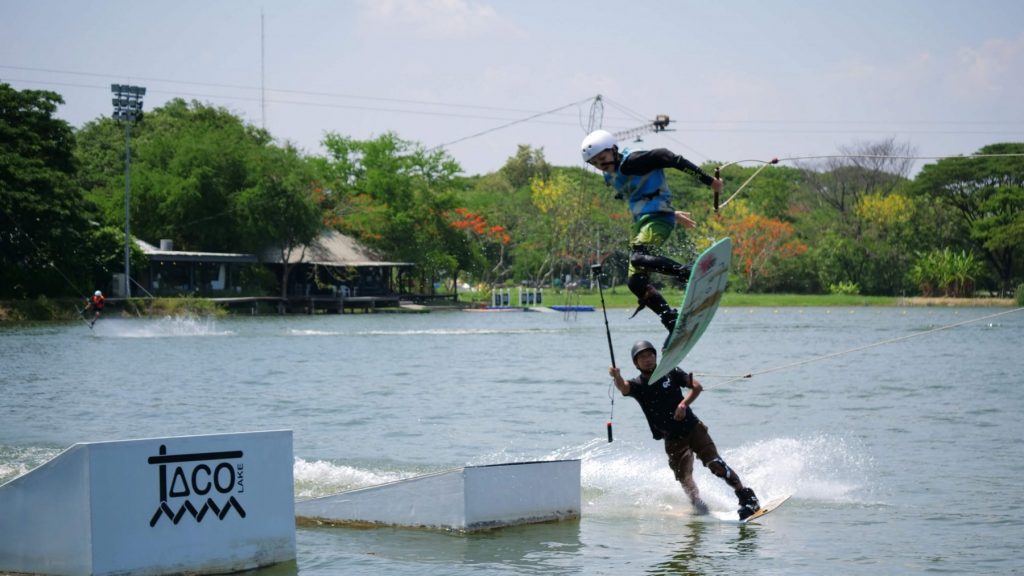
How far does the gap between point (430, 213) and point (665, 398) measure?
253 feet

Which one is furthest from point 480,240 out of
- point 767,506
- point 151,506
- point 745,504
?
point 151,506

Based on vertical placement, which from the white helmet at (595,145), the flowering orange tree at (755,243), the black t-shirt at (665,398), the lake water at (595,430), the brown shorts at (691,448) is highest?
the flowering orange tree at (755,243)

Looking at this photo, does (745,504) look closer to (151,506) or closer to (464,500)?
(464,500)

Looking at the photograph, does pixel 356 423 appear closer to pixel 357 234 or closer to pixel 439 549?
pixel 439 549

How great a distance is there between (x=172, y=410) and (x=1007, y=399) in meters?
18.2

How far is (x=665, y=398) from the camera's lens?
11.3 m

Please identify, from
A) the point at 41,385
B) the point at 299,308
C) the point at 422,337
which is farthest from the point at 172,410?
the point at 299,308

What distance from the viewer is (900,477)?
15227 millimetres

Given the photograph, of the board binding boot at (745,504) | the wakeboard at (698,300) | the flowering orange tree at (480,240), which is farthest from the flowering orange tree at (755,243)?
the wakeboard at (698,300)

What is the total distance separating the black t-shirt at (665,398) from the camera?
1128cm

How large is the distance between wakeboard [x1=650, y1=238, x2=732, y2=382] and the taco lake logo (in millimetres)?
3937

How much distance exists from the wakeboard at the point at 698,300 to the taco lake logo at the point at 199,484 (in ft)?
12.9

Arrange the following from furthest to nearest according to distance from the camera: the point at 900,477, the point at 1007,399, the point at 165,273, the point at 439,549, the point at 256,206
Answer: the point at 256,206, the point at 165,273, the point at 1007,399, the point at 900,477, the point at 439,549

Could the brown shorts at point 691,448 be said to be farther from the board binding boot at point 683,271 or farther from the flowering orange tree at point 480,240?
the flowering orange tree at point 480,240
